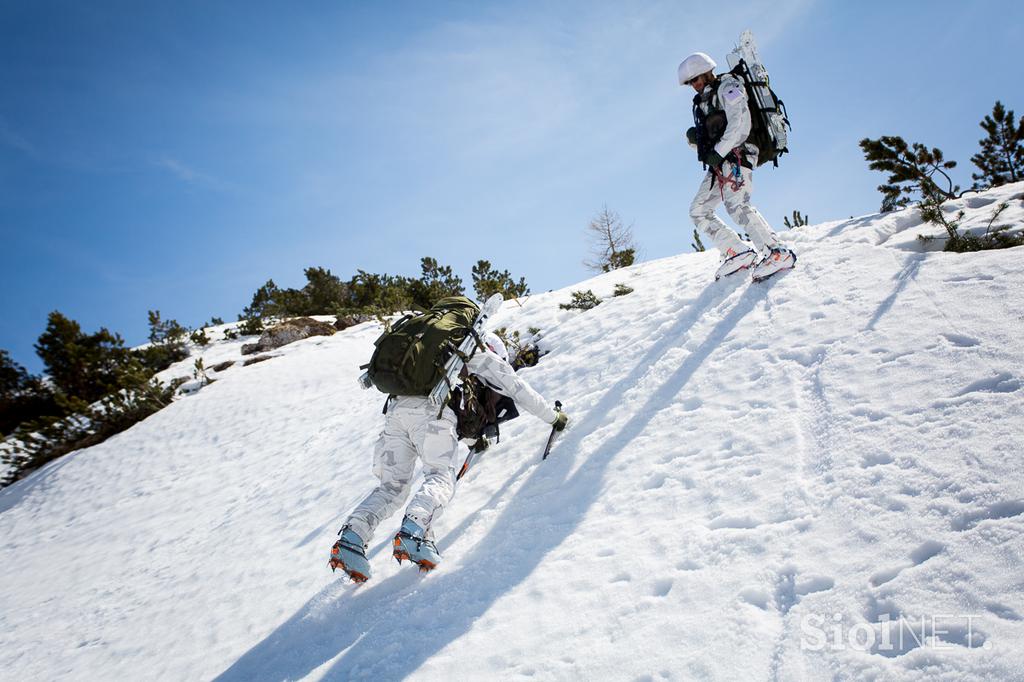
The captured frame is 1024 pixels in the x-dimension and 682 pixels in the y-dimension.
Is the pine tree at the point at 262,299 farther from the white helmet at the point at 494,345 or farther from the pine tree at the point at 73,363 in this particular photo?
the white helmet at the point at 494,345

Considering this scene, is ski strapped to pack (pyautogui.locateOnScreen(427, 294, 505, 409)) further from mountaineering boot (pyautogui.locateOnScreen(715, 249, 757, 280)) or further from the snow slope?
mountaineering boot (pyautogui.locateOnScreen(715, 249, 757, 280))

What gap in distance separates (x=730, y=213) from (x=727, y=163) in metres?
0.60

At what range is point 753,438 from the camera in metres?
3.44

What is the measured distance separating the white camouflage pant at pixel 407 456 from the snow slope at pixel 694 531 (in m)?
0.52

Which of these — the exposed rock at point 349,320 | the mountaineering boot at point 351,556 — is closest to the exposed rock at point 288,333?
the exposed rock at point 349,320

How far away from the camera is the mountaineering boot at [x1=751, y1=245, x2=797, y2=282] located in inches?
229

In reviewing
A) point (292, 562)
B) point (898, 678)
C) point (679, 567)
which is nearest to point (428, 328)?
point (679, 567)

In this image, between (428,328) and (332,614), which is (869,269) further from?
(332,614)

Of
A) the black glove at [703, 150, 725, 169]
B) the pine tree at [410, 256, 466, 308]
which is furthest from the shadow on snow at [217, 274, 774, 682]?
the pine tree at [410, 256, 466, 308]

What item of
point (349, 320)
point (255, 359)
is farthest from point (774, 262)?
point (349, 320)

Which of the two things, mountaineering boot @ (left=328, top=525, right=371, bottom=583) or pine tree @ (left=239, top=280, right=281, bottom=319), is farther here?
pine tree @ (left=239, top=280, right=281, bottom=319)

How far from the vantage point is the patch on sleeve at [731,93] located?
5.38 meters

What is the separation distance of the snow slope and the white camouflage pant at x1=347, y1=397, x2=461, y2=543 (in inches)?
20.6

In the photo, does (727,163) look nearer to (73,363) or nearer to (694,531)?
(694,531)
